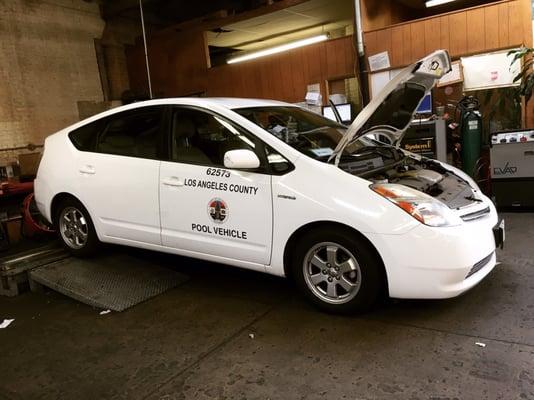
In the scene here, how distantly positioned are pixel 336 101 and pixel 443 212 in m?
4.94

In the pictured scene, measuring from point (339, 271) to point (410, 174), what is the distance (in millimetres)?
909

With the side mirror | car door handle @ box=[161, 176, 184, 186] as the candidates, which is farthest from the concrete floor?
the side mirror

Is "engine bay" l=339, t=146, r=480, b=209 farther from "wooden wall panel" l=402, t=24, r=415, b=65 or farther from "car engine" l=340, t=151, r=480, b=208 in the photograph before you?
"wooden wall panel" l=402, t=24, r=415, b=65

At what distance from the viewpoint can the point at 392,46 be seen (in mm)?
6785

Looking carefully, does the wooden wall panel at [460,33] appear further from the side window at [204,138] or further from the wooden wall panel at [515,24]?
the side window at [204,138]

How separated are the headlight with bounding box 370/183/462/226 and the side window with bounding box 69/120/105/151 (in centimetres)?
248

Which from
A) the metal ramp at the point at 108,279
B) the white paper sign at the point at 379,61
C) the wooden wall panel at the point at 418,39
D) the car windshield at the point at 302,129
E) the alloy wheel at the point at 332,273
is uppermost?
the wooden wall panel at the point at 418,39

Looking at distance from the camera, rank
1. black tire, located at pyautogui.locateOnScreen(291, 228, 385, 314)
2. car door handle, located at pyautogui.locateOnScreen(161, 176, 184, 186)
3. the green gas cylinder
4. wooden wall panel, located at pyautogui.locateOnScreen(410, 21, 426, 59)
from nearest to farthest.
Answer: black tire, located at pyautogui.locateOnScreen(291, 228, 385, 314)
car door handle, located at pyautogui.locateOnScreen(161, 176, 184, 186)
the green gas cylinder
wooden wall panel, located at pyautogui.locateOnScreen(410, 21, 426, 59)

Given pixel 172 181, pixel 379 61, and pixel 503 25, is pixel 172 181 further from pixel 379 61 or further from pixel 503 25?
pixel 503 25

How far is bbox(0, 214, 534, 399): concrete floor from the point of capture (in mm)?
2270

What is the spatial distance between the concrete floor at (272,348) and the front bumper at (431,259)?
25 centimetres

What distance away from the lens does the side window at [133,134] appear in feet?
11.8

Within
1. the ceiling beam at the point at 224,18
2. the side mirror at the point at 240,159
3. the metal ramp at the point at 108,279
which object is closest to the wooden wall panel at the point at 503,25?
the ceiling beam at the point at 224,18

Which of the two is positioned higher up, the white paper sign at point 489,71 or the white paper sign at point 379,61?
the white paper sign at point 379,61
